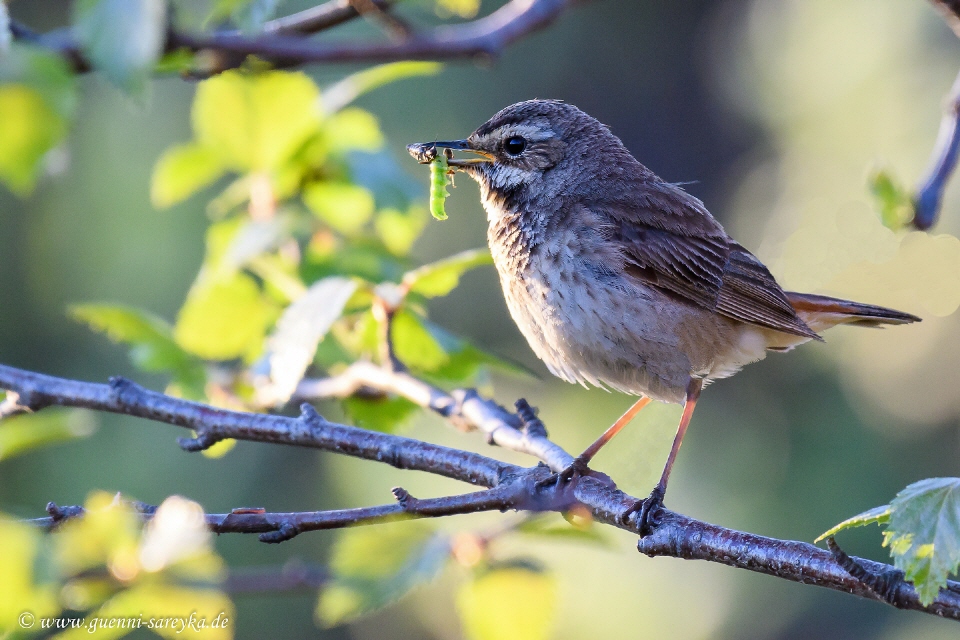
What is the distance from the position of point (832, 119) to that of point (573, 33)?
148 inches

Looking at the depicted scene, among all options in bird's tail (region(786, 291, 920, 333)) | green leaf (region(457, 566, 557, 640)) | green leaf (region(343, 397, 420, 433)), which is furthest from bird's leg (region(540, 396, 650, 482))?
bird's tail (region(786, 291, 920, 333))

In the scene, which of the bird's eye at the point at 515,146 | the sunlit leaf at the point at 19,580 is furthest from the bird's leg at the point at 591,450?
Answer: the sunlit leaf at the point at 19,580

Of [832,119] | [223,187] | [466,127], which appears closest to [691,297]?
A: [832,119]

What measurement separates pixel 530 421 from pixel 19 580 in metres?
1.89

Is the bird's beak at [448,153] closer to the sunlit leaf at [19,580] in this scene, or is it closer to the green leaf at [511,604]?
the green leaf at [511,604]

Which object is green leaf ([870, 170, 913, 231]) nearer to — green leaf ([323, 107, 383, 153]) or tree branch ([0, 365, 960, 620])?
tree branch ([0, 365, 960, 620])

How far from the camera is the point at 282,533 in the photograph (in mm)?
2109

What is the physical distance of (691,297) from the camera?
3756 mm

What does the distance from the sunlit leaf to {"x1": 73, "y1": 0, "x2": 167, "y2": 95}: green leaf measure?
2.92 feet

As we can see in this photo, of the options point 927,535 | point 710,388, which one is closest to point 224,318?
point 927,535

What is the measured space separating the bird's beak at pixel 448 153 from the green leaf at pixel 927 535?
2161 millimetres

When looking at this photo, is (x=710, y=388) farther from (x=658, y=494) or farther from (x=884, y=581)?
(x=884, y=581)

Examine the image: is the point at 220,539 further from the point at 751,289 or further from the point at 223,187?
the point at 751,289

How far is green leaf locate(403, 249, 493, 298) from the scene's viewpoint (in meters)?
3.08
